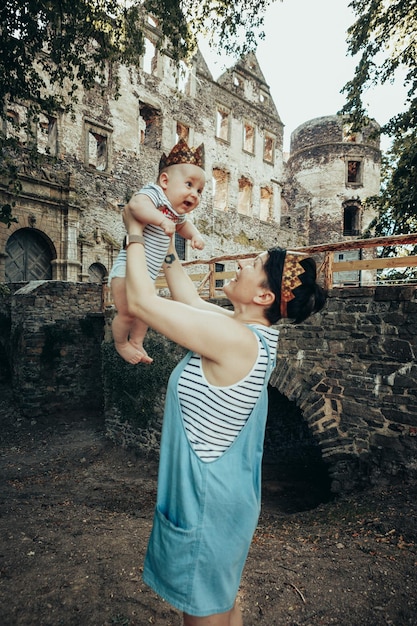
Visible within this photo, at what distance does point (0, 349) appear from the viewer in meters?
13.5

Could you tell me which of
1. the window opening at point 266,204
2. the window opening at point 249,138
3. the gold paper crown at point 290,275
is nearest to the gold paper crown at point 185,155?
the gold paper crown at point 290,275

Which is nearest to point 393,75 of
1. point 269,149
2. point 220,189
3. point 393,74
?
point 393,74

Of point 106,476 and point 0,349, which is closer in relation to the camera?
point 106,476

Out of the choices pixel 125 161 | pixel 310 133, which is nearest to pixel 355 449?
pixel 125 161

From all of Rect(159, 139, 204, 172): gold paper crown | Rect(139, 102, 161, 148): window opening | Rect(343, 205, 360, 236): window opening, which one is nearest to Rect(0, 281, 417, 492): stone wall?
Rect(159, 139, 204, 172): gold paper crown

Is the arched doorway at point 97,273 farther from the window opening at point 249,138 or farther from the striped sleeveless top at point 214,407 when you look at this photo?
the striped sleeveless top at point 214,407

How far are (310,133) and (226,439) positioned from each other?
99.4 feet

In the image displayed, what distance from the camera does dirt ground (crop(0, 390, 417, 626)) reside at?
11.4 ft

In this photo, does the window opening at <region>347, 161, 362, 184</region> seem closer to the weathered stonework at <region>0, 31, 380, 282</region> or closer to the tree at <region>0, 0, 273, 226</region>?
the weathered stonework at <region>0, 31, 380, 282</region>

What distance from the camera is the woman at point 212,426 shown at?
5.09ft

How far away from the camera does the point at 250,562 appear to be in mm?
4355

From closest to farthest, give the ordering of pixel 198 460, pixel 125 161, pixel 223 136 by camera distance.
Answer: pixel 198 460 → pixel 125 161 → pixel 223 136

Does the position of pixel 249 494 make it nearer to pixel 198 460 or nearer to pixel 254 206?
pixel 198 460

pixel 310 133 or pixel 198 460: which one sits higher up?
pixel 310 133
